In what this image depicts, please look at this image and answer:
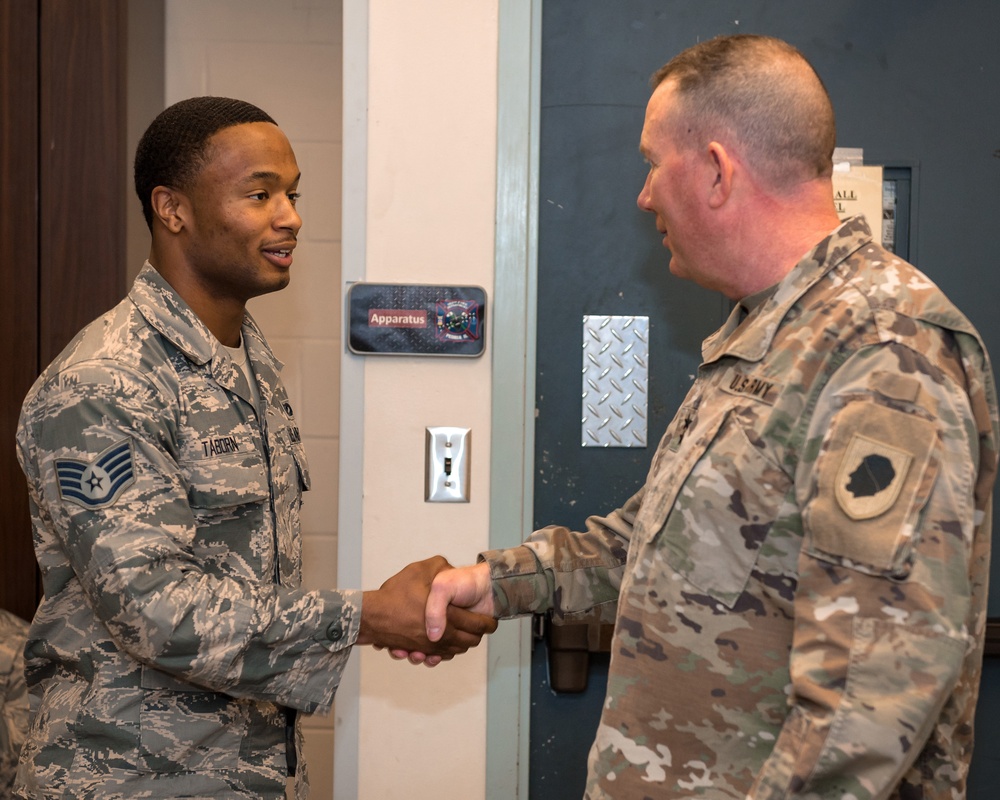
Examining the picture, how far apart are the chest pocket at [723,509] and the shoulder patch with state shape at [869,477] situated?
0.11 metres

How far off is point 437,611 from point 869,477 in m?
0.91

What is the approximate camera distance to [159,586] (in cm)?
141

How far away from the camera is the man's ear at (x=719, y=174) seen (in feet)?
4.24

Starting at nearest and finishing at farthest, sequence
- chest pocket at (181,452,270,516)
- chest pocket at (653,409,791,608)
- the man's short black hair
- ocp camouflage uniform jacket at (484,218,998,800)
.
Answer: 1. ocp camouflage uniform jacket at (484,218,998,800)
2. chest pocket at (653,409,791,608)
3. chest pocket at (181,452,270,516)
4. the man's short black hair

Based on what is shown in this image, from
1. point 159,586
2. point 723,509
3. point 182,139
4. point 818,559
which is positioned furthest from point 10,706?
point 818,559

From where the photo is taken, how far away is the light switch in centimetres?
204

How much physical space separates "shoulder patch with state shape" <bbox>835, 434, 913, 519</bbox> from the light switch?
1.10 m

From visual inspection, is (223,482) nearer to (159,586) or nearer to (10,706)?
(159,586)

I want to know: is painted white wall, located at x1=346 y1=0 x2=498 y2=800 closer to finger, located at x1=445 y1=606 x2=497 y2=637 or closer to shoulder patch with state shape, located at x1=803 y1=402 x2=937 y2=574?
finger, located at x1=445 y1=606 x2=497 y2=637

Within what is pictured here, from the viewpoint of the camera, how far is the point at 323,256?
2674 mm

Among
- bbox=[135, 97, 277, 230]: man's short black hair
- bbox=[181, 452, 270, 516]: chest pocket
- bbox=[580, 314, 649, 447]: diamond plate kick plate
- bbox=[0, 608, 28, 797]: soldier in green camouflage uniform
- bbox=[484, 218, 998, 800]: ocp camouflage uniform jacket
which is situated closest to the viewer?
bbox=[484, 218, 998, 800]: ocp camouflage uniform jacket

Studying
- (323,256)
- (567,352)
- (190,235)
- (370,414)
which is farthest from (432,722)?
(323,256)

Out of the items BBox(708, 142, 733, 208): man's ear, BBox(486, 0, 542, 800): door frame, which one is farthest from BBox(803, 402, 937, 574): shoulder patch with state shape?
BBox(486, 0, 542, 800): door frame

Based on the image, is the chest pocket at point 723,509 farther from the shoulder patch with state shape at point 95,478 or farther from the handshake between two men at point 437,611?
the shoulder patch with state shape at point 95,478
